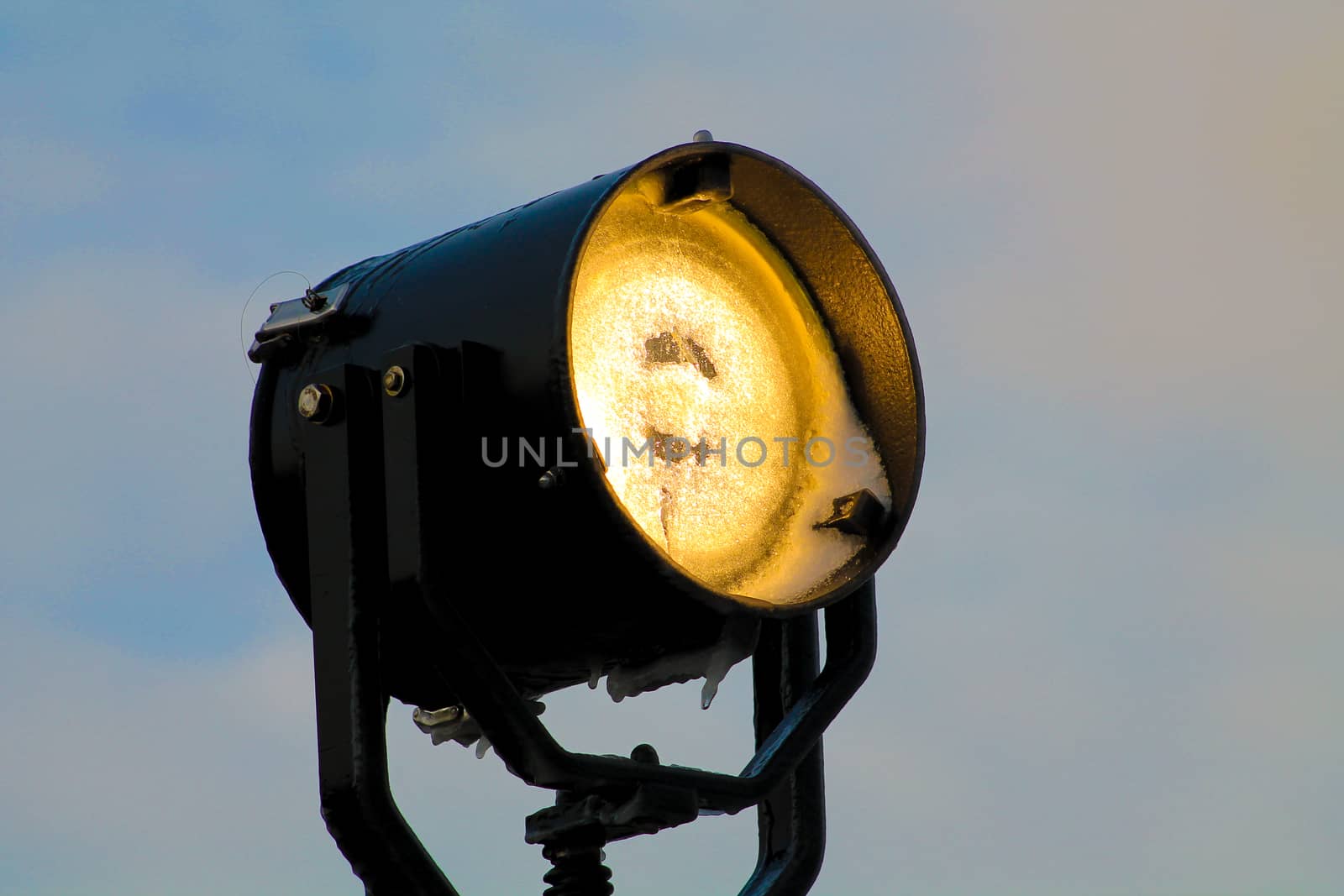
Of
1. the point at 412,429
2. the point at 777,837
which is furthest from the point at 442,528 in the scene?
the point at 777,837

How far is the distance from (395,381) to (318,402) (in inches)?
4.1

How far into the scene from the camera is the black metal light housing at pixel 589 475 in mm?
2381

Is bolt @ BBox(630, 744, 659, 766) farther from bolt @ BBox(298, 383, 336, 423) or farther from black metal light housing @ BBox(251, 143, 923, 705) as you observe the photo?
bolt @ BBox(298, 383, 336, 423)

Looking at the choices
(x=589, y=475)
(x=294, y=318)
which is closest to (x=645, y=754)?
(x=589, y=475)

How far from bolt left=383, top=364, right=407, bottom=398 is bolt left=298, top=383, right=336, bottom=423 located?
0.25 feet

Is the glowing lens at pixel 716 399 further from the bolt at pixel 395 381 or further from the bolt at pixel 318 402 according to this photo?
the bolt at pixel 318 402

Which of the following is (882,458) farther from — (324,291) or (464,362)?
(324,291)

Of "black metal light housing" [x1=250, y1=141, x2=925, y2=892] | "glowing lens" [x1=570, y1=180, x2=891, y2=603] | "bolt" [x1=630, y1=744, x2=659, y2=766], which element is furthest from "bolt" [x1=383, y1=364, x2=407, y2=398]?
"bolt" [x1=630, y1=744, x2=659, y2=766]

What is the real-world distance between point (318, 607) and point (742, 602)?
497 mm

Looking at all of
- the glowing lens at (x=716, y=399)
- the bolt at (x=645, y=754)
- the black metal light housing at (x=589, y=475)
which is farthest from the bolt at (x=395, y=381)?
the bolt at (x=645, y=754)

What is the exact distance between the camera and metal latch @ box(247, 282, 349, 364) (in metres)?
2.67

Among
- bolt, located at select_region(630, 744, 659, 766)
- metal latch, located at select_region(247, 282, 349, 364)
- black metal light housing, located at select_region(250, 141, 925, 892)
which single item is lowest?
bolt, located at select_region(630, 744, 659, 766)

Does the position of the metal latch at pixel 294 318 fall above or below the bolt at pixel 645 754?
above

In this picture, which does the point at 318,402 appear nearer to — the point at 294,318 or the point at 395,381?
the point at 395,381
